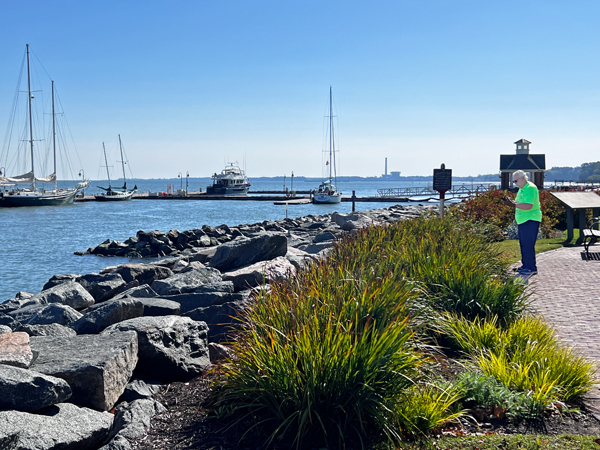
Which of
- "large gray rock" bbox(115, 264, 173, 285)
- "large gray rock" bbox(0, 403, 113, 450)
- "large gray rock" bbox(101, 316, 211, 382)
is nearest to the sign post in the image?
"large gray rock" bbox(115, 264, 173, 285)

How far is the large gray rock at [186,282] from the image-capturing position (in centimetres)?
942

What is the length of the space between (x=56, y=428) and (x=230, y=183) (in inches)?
3315

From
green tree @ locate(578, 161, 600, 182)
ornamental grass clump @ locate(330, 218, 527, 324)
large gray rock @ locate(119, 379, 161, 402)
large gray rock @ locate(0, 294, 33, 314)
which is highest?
green tree @ locate(578, 161, 600, 182)

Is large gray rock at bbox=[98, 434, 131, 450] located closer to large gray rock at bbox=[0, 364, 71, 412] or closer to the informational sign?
large gray rock at bbox=[0, 364, 71, 412]

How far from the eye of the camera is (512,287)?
6.77 metres

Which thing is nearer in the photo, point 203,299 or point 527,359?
point 527,359

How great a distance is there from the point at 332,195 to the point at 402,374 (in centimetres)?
6321

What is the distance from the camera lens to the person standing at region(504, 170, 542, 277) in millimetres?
9930

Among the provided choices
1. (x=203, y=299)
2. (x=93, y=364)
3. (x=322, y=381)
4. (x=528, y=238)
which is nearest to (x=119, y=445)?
(x=93, y=364)

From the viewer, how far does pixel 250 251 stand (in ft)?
38.3

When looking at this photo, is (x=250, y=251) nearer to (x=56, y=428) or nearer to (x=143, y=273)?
(x=143, y=273)

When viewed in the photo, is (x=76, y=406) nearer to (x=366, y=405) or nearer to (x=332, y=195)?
(x=366, y=405)

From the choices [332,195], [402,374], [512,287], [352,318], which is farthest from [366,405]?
[332,195]

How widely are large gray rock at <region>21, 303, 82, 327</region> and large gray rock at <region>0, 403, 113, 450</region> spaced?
372cm
